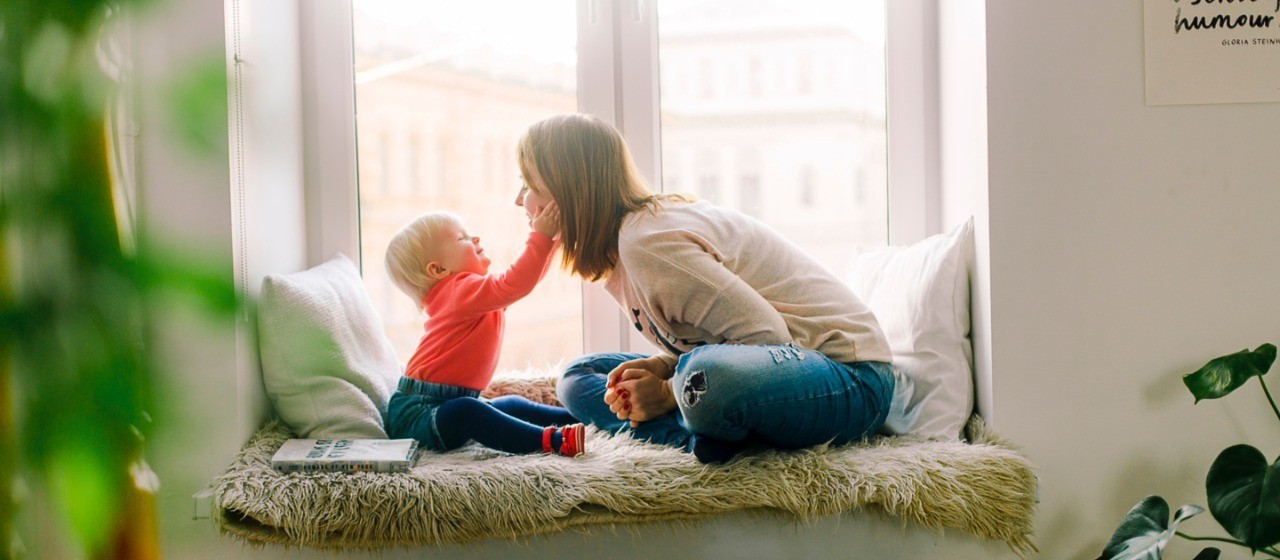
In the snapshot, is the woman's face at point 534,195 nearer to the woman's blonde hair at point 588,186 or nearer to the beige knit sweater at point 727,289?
the woman's blonde hair at point 588,186

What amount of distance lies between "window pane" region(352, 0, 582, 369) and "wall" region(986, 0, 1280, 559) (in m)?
0.96

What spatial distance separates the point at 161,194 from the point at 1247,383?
1.86m

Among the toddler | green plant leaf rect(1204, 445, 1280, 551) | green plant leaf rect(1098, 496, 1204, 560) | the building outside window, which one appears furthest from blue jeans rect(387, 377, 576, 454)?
green plant leaf rect(1204, 445, 1280, 551)

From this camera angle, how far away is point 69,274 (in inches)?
29.9

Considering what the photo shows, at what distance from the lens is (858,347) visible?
1534 mm

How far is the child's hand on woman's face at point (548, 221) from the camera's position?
1.66 meters

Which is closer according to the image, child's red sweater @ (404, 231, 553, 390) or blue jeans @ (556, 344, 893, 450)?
blue jeans @ (556, 344, 893, 450)

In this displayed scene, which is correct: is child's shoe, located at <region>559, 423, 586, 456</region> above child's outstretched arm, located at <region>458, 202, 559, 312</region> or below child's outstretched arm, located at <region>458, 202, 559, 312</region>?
below

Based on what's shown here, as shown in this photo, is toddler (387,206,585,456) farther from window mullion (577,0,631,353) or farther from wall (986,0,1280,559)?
wall (986,0,1280,559)

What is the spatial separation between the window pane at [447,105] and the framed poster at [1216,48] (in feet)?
3.73

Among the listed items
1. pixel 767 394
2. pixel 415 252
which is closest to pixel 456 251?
pixel 415 252

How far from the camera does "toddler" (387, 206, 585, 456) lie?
5.22 ft

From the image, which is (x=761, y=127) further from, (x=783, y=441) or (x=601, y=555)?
(x=601, y=555)

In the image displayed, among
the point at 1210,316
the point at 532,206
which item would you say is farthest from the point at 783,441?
the point at 1210,316
